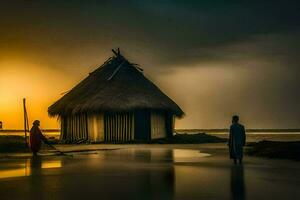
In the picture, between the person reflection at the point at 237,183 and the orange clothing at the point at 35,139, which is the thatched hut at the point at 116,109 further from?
the person reflection at the point at 237,183

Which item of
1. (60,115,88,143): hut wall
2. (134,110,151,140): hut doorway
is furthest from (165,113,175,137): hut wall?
(60,115,88,143): hut wall

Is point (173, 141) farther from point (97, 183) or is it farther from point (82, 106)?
point (97, 183)

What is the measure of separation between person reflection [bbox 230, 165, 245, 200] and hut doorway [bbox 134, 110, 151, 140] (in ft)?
71.6

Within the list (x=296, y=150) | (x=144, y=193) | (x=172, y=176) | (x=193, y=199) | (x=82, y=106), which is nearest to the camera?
(x=193, y=199)

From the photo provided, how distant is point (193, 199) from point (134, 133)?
92.5ft

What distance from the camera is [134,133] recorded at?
3703 cm

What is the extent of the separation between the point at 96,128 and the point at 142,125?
10.4 ft

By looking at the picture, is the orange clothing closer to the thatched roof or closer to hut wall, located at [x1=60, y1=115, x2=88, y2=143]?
the thatched roof

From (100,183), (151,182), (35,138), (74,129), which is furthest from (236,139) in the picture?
(74,129)

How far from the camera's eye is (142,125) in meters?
37.5

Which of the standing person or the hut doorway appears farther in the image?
the hut doorway

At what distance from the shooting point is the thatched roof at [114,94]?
119ft

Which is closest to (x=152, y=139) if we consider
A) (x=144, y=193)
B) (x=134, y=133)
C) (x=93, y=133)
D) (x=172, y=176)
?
(x=134, y=133)

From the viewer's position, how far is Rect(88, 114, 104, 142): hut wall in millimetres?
36750
